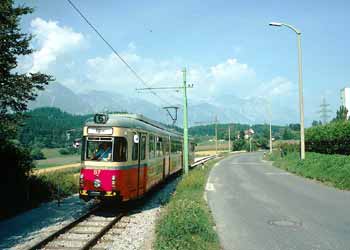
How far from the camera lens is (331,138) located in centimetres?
2883

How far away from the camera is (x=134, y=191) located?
13375mm

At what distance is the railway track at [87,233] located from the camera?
898 centimetres

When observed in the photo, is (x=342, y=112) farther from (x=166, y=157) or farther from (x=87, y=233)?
(x=87, y=233)

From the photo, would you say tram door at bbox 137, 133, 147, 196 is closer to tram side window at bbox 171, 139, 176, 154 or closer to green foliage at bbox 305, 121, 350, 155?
tram side window at bbox 171, 139, 176, 154

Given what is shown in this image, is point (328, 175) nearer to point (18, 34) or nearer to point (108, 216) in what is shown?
point (108, 216)

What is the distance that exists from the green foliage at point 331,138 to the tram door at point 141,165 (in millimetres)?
17144

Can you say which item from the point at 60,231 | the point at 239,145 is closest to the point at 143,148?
the point at 60,231

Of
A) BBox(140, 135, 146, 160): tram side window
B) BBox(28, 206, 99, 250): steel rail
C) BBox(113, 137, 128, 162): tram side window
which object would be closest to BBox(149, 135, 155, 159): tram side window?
BBox(140, 135, 146, 160): tram side window

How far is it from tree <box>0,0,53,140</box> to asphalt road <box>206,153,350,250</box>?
7.90m

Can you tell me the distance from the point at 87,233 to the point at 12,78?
6809 millimetres

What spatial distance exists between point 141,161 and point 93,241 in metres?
5.37

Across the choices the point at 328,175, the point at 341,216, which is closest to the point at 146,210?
the point at 341,216

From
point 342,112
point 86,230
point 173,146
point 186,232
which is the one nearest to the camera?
point 186,232

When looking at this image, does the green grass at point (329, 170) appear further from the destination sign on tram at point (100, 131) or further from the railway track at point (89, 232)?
the destination sign on tram at point (100, 131)
